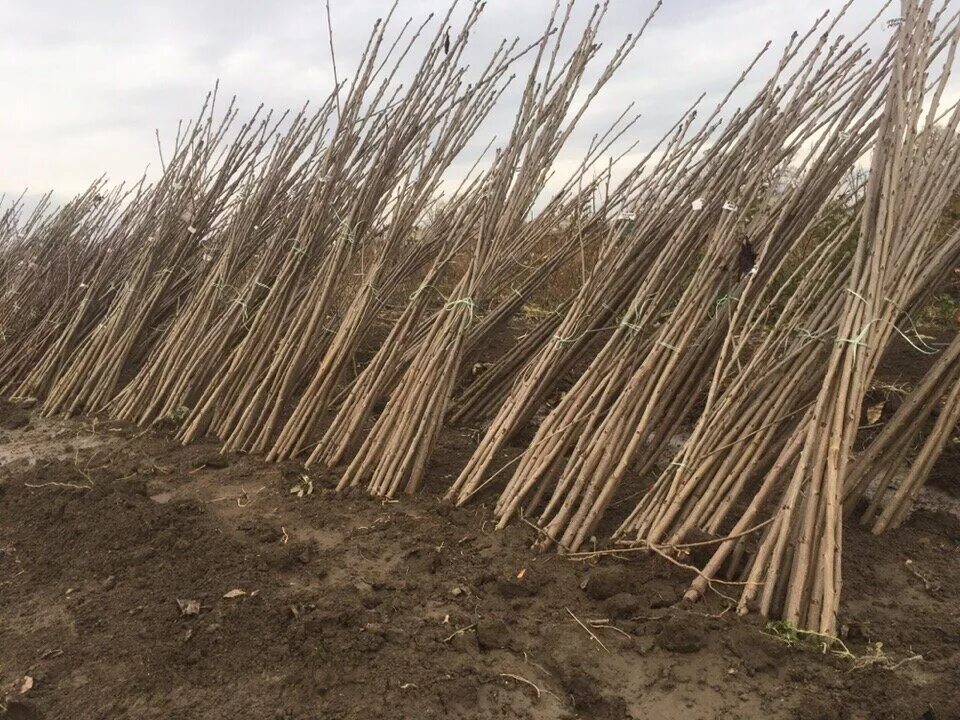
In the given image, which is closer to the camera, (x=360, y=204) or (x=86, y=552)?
(x=86, y=552)

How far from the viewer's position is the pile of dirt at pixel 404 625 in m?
1.62

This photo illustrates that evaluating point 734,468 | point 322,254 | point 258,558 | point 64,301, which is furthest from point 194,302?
point 734,468

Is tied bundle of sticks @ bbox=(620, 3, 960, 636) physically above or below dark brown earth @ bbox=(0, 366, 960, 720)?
above

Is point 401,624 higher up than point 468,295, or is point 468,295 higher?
point 468,295

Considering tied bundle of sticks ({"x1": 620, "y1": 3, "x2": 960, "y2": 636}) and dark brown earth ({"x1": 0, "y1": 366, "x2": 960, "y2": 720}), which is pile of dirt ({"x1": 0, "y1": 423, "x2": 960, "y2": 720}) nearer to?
dark brown earth ({"x1": 0, "y1": 366, "x2": 960, "y2": 720})

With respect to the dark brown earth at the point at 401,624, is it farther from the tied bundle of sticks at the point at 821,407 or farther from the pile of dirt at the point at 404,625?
the tied bundle of sticks at the point at 821,407

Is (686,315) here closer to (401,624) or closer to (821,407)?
(821,407)

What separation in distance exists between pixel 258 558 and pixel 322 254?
1.62m

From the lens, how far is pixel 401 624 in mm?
1881

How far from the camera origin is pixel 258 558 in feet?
7.20


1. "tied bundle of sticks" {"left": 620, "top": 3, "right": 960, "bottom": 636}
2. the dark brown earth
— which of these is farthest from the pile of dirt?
"tied bundle of sticks" {"left": 620, "top": 3, "right": 960, "bottom": 636}

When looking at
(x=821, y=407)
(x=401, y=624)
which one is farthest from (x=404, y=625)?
(x=821, y=407)

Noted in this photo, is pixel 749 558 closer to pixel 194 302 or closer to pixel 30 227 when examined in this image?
pixel 194 302

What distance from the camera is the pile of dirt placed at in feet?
5.31
